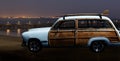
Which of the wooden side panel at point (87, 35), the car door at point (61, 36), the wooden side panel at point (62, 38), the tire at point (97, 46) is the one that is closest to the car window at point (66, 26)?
the car door at point (61, 36)

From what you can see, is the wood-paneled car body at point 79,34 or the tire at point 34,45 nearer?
the wood-paneled car body at point 79,34

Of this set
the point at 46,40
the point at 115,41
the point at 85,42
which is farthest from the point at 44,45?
the point at 115,41

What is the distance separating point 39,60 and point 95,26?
3434mm

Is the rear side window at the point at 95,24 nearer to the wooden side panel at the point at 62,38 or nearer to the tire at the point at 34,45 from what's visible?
the wooden side panel at the point at 62,38

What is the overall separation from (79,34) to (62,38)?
2.36 feet

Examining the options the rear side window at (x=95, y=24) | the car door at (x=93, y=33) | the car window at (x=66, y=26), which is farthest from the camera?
the car window at (x=66, y=26)

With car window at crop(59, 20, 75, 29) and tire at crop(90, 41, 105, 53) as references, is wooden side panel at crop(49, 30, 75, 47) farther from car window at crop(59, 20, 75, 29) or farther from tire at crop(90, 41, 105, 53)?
tire at crop(90, 41, 105, 53)

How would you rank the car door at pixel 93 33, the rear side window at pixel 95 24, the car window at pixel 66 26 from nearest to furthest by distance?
the car door at pixel 93 33 < the rear side window at pixel 95 24 < the car window at pixel 66 26

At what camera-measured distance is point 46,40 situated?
15.1 meters

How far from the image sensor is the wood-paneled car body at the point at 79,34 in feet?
49.0

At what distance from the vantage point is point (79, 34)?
14.9 m

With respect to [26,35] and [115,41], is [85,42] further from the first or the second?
[26,35]

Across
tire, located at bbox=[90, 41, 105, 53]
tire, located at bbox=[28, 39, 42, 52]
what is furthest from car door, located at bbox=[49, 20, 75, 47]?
tire, located at bbox=[90, 41, 105, 53]

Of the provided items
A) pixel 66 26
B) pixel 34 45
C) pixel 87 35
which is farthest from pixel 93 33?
pixel 34 45
